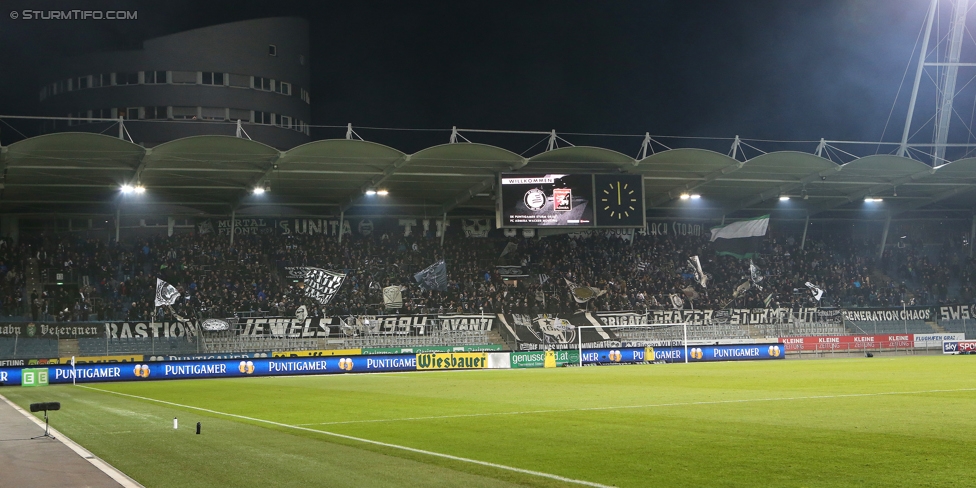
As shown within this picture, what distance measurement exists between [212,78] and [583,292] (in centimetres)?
3436

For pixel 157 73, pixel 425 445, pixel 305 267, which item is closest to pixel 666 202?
pixel 305 267

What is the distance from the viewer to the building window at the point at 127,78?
66.4 meters

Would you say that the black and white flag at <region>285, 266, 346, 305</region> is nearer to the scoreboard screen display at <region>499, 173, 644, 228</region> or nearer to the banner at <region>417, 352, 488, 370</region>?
the banner at <region>417, 352, 488, 370</region>

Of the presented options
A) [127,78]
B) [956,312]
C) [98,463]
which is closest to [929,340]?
[956,312]

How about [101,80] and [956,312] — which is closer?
[956,312]

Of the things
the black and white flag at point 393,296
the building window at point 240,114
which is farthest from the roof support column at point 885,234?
the building window at point 240,114

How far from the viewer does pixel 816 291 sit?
5475 centimetres

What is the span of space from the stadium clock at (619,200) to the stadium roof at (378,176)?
3.72 feet

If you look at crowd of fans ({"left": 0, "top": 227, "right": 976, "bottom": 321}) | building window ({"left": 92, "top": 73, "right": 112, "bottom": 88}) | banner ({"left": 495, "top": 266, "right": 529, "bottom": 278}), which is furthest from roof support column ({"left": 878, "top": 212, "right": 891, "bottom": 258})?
building window ({"left": 92, "top": 73, "right": 112, "bottom": 88})

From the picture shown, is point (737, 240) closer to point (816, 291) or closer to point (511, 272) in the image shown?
point (816, 291)

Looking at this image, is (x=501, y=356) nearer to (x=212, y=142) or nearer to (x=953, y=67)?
(x=212, y=142)

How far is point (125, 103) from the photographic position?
66.2 meters

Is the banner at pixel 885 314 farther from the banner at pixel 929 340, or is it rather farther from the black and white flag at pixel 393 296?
the black and white flag at pixel 393 296

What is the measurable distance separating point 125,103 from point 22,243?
21.7m
